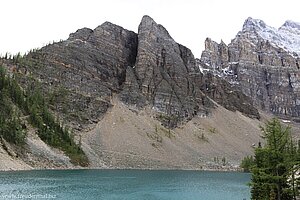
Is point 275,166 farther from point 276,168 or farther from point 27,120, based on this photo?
point 27,120

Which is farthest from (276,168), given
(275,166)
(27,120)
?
(27,120)

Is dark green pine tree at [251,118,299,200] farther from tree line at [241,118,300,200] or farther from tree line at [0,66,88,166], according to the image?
tree line at [0,66,88,166]

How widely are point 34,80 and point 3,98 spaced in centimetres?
4160

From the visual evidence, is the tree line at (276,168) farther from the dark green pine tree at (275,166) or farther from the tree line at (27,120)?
the tree line at (27,120)

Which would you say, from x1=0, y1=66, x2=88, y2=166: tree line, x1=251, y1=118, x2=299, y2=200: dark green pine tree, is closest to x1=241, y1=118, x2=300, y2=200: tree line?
x1=251, y1=118, x2=299, y2=200: dark green pine tree

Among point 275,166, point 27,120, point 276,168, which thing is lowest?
point 27,120

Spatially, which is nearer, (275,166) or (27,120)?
(275,166)

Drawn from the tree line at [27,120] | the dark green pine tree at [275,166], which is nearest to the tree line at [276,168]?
the dark green pine tree at [275,166]

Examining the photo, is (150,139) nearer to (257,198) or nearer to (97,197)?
(97,197)

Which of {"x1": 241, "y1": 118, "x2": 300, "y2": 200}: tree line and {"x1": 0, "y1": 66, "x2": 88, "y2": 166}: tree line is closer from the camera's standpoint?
{"x1": 241, "y1": 118, "x2": 300, "y2": 200}: tree line

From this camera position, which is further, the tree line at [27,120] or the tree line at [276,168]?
the tree line at [27,120]

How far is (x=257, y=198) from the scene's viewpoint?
4056cm

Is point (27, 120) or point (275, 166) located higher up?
point (275, 166)

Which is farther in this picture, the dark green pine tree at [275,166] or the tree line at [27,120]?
the tree line at [27,120]
